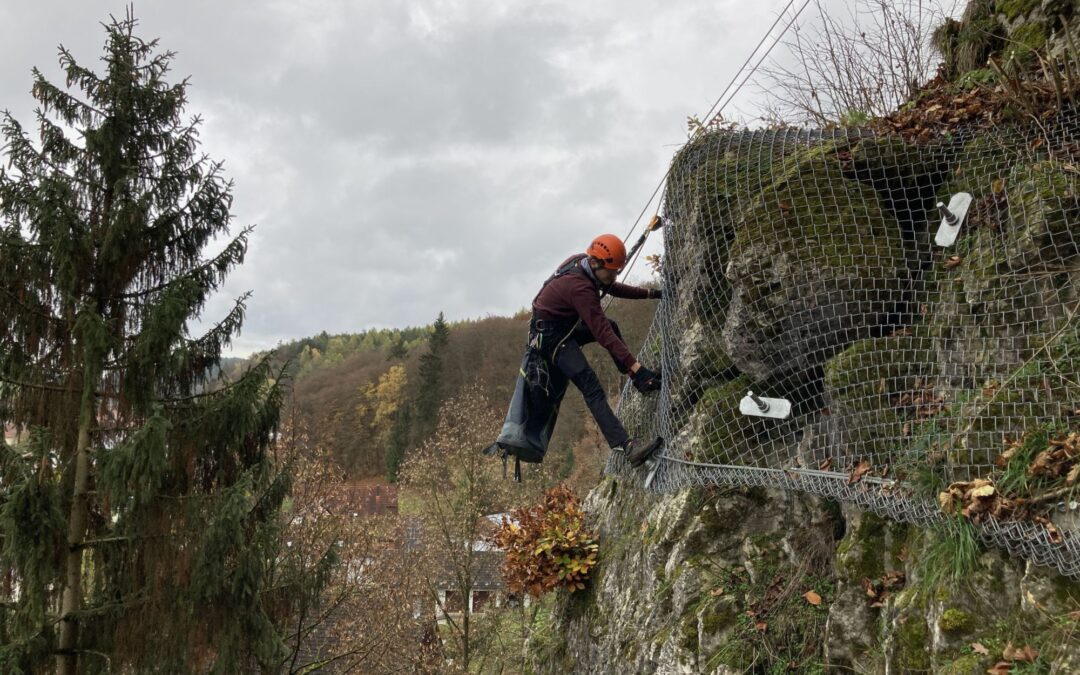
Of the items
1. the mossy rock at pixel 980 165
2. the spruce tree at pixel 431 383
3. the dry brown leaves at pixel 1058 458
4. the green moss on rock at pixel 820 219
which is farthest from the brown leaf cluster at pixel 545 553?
the spruce tree at pixel 431 383

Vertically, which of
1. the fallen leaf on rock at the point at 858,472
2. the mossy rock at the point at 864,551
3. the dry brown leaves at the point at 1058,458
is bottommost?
the mossy rock at the point at 864,551

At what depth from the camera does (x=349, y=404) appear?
56.8m

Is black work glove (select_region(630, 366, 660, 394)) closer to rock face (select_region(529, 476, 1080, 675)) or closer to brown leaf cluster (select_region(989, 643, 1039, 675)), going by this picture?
rock face (select_region(529, 476, 1080, 675))

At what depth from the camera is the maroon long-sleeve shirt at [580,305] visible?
5.67m

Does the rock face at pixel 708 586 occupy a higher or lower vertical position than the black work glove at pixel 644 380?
lower

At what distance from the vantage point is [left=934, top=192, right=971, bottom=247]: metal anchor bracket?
169 inches

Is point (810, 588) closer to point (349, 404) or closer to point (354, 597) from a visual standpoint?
point (354, 597)

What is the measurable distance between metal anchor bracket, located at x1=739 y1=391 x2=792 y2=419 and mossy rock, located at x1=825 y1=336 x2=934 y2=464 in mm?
277

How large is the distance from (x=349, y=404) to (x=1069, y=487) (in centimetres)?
5700

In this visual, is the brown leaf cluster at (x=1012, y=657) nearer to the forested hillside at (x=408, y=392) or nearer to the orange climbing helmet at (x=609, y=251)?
the orange climbing helmet at (x=609, y=251)

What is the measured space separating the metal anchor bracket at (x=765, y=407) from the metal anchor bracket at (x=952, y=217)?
1391 millimetres

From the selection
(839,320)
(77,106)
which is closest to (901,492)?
(839,320)

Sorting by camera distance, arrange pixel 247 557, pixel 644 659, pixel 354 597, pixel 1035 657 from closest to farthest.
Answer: pixel 1035 657
pixel 644 659
pixel 247 557
pixel 354 597

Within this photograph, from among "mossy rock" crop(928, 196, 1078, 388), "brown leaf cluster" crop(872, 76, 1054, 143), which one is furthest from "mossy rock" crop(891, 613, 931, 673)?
"brown leaf cluster" crop(872, 76, 1054, 143)
